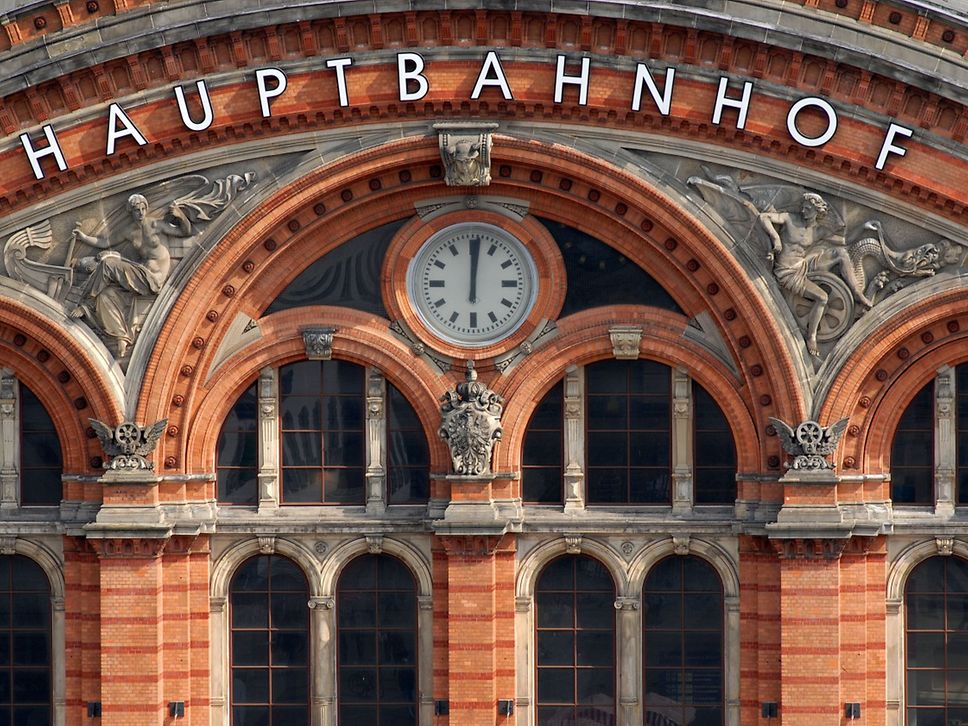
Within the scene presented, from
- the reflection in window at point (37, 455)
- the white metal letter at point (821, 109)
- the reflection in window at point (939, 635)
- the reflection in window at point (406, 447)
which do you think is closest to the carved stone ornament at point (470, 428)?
the reflection in window at point (406, 447)

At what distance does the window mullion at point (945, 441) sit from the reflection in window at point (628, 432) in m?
4.96

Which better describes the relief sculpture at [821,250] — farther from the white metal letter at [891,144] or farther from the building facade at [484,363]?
the white metal letter at [891,144]

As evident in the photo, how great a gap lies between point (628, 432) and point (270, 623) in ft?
25.3

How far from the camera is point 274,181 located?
38281mm

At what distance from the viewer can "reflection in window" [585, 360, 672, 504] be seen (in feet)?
129

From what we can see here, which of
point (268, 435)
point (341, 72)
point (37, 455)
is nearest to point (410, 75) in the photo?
point (341, 72)

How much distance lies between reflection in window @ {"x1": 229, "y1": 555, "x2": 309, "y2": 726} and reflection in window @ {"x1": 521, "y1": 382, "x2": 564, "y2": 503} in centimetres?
474

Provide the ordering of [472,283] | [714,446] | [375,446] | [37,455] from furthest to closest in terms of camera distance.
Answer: [37,455], [375,446], [714,446], [472,283]

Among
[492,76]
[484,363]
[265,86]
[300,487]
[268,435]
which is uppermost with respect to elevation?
[492,76]

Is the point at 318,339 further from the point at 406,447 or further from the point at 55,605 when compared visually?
the point at 55,605

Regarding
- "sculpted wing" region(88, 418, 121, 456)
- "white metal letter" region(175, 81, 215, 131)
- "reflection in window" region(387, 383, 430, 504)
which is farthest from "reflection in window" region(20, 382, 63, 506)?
"reflection in window" region(387, 383, 430, 504)

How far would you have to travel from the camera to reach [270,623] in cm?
3972

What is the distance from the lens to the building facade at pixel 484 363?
37.7m

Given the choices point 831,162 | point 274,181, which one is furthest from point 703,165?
point 274,181
